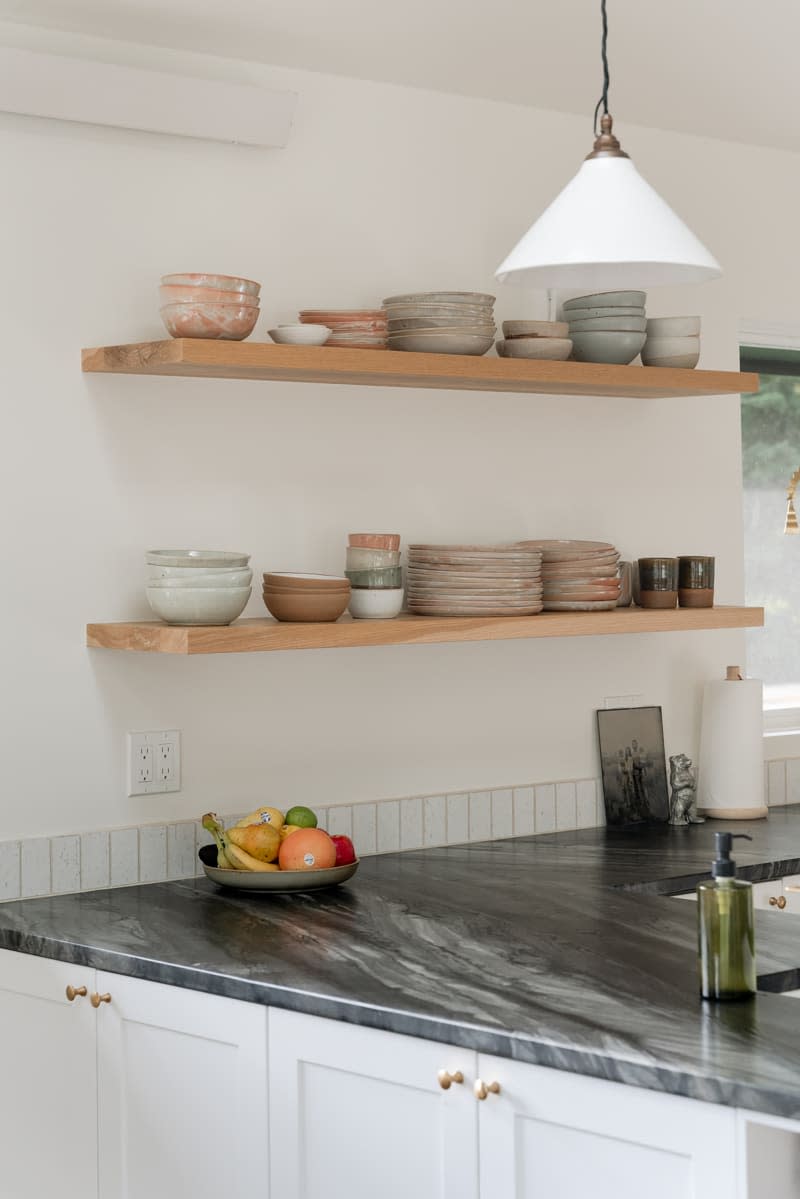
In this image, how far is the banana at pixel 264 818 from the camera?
2.82 m

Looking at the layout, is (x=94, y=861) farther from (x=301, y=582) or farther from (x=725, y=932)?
(x=725, y=932)

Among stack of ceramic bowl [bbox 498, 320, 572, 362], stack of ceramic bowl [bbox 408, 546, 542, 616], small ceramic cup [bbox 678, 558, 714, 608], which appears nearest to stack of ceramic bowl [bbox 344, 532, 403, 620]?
stack of ceramic bowl [bbox 408, 546, 542, 616]

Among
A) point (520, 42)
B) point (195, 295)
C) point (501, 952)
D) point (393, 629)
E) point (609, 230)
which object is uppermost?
point (520, 42)

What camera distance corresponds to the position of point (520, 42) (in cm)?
310

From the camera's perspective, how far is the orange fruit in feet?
8.93

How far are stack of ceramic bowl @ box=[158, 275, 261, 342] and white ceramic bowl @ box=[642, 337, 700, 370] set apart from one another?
102 cm

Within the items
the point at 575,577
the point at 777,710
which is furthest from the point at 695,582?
the point at 777,710

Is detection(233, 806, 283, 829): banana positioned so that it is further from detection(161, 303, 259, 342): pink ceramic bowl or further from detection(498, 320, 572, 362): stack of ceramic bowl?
detection(498, 320, 572, 362): stack of ceramic bowl

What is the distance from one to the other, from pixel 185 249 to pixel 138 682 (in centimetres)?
84

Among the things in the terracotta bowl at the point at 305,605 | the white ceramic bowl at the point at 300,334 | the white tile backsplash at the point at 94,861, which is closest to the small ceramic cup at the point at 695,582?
the terracotta bowl at the point at 305,605

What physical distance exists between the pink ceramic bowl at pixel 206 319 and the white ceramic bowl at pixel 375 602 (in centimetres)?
55

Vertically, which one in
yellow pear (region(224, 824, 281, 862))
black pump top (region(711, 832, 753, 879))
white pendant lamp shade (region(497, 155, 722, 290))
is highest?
white pendant lamp shade (region(497, 155, 722, 290))

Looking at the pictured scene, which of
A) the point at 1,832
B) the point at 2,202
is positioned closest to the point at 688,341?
the point at 2,202

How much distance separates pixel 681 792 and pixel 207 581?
1.40 metres
